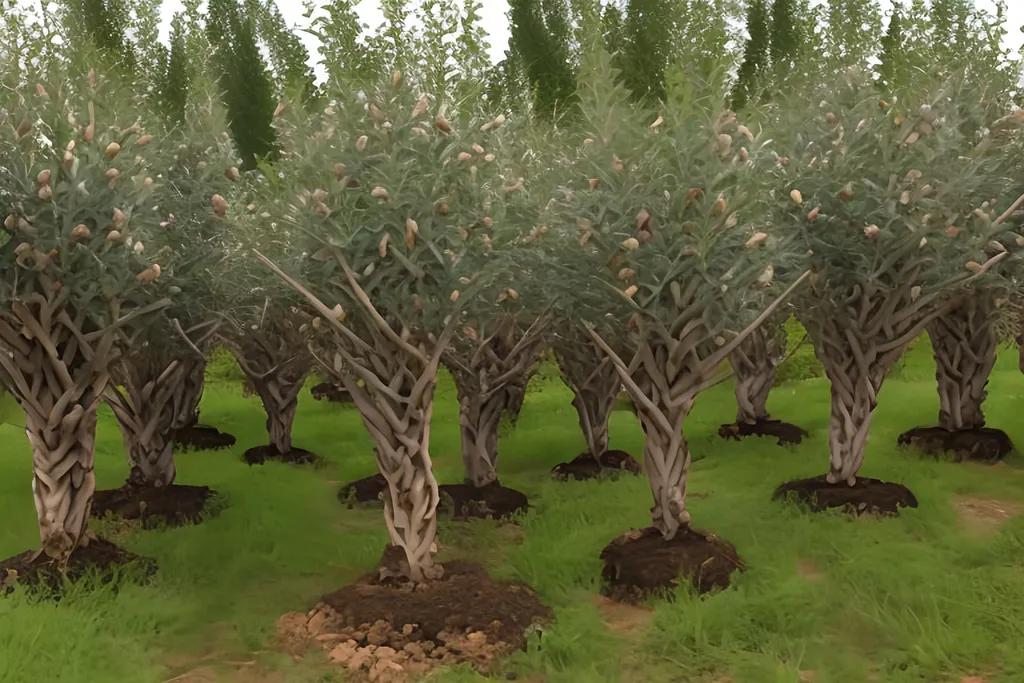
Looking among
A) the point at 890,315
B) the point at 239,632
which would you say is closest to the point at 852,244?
the point at 890,315

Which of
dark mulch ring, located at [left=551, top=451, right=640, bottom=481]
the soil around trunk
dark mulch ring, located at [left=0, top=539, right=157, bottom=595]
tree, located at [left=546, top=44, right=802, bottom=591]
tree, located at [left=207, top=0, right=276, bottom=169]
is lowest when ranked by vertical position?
dark mulch ring, located at [left=551, top=451, right=640, bottom=481]

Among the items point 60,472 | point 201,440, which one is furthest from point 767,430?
point 60,472

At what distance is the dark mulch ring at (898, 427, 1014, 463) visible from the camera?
1609 centimetres

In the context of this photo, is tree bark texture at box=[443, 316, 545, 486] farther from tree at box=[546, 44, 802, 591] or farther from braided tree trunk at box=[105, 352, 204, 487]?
braided tree trunk at box=[105, 352, 204, 487]

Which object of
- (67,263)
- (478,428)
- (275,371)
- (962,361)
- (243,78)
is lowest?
(478,428)

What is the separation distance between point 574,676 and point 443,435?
13957 millimetres

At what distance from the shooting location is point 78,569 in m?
10.0

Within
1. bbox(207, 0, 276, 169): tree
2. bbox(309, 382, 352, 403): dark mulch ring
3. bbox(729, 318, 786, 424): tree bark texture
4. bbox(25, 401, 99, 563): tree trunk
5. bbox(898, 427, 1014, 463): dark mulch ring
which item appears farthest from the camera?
bbox(207, 0, 276, 169): tree

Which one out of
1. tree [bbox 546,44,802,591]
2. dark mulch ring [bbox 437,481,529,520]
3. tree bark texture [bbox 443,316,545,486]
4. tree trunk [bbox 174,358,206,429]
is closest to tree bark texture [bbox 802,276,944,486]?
tree [bbox 546,44,802,591]

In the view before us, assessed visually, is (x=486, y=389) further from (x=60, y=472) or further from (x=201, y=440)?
(x=201, y=440)

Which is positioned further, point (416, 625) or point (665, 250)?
point (665, 250)

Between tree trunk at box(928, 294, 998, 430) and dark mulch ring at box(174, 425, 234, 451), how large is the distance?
57.8 feet

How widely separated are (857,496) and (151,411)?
1248cm

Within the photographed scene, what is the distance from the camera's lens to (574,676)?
7.93 metres
